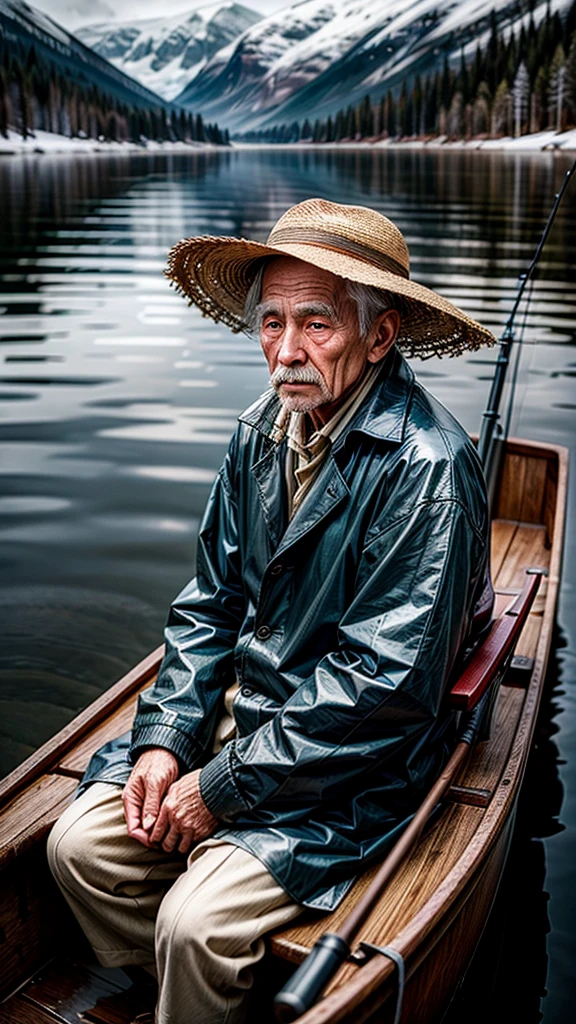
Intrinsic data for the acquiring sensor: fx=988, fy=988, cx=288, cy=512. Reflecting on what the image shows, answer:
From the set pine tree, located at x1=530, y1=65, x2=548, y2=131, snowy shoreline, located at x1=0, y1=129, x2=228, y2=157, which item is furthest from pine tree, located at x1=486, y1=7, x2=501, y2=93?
snowy shoreline, located at x1=0, y1=129, x2=228, y2=157

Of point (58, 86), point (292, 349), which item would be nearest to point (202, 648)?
point (292, 349)

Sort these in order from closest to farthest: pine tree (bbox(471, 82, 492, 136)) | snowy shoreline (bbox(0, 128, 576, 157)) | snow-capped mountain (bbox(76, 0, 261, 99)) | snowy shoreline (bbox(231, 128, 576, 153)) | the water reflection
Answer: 1. the water reflection
2. snowy shoreline (bbox(231, 128, 576, 153))
3. snowy shoreline (bbox(0, 128, 576, 157))
4. pine tree (bbox(471, 82, 492, 136))
5. snow-capped mountain (bbox(76, 0, 261, 99))

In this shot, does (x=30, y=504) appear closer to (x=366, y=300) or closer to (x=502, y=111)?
(x=366, y=300)

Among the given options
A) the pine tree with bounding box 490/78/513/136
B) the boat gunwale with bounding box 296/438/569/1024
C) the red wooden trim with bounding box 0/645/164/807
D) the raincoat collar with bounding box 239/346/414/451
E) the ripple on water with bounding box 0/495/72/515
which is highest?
the pine tree with bounding box 490/78/513/136

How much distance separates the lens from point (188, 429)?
8.15m

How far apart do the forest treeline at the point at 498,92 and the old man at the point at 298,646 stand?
19.5 meters

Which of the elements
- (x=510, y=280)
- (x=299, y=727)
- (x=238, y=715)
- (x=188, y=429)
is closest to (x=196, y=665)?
(x=238, y=715)

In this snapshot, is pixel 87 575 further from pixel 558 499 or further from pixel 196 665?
pixel 196 665

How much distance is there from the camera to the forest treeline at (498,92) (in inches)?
806

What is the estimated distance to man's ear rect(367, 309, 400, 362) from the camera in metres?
2.05

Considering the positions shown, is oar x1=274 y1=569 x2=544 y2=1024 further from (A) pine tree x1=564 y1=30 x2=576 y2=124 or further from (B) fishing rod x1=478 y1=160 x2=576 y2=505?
(A) pine tree x1=564 y1=30 x2=576 y2=124

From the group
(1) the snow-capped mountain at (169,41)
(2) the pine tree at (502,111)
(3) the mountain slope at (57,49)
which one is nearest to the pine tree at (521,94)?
(2) the pine tree at (502,111)

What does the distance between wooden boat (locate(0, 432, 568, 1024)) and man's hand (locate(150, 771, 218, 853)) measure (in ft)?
0.84

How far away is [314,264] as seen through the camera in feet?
6.21
